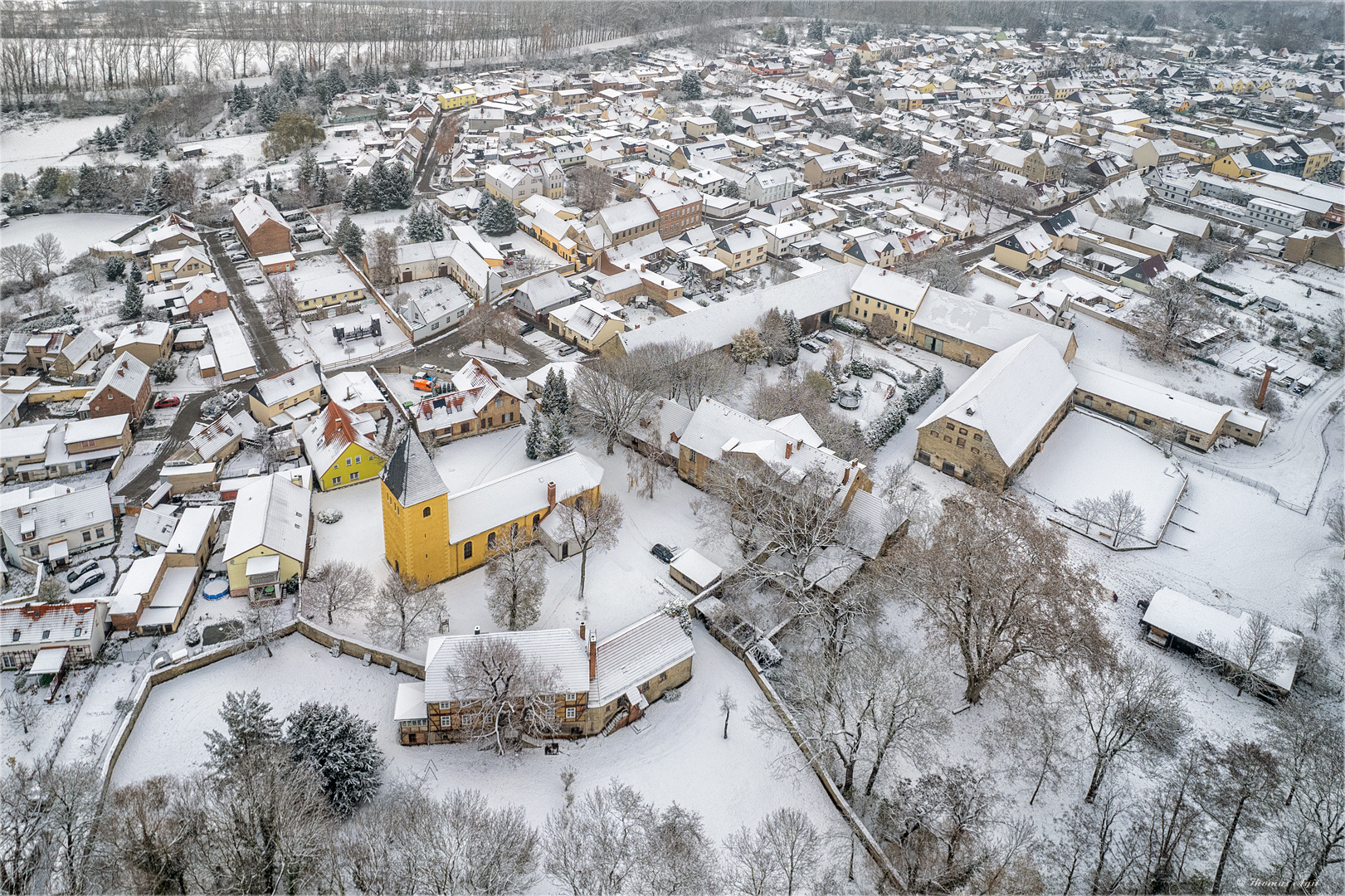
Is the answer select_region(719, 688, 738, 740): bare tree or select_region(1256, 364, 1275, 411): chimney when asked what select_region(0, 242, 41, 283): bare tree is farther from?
select_region(1256, 364, 1275, 411): chimney

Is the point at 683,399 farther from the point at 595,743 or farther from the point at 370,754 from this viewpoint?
the point at 370,754

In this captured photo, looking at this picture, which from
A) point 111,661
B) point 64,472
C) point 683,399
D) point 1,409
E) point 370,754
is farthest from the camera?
point 683,399

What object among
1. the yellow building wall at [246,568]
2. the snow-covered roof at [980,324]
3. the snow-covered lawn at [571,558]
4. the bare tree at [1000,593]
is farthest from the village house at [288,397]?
the snow-covered roof at [980,324]

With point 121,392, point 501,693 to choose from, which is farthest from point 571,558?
point 121,392

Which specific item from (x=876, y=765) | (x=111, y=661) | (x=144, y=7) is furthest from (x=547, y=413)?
(x=144, y=7)

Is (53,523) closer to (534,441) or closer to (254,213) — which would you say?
(534,441)

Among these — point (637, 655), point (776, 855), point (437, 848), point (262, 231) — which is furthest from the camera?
point (262, 231)
